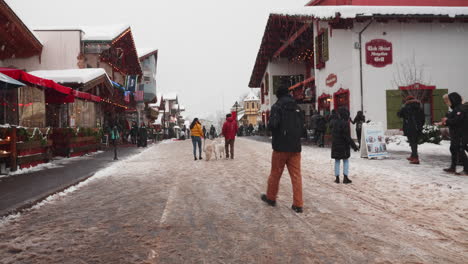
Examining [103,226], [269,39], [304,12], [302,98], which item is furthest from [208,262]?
[269,39]

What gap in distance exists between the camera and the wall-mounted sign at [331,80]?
2064cm

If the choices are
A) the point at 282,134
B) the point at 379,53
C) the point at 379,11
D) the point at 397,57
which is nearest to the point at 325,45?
the point at 379,53

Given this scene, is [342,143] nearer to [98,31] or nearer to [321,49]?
[321,49]

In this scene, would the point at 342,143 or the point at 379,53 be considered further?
the point at 379,53

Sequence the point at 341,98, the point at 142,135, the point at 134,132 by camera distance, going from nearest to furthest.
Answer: the point at 341,98 → the point at 142,135 → the point at 134,132

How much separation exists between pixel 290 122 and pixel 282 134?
22cm

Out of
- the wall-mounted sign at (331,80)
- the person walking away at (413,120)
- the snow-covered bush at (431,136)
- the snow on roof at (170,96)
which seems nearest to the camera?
the person walking away at (413,120)

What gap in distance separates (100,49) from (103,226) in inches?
872

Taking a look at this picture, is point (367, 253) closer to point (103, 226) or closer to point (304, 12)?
point (103, 226)

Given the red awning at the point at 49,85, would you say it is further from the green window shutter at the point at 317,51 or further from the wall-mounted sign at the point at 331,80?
the green window shutter at the point at 317,51

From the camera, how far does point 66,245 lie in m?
3.66

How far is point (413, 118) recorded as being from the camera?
31.7 ft

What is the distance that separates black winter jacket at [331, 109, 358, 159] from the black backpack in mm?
2365

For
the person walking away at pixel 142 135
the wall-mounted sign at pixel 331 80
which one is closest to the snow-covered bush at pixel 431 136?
the wall-mounted sign at pixel 331 80
